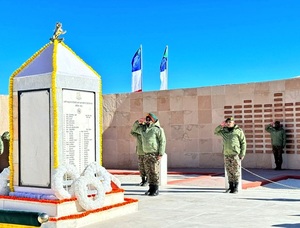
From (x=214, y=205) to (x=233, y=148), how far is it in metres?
1.84

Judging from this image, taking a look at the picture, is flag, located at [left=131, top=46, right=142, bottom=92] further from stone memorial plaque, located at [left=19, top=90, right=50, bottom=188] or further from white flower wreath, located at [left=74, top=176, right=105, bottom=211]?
white flower wreath, located at [left=74, top=176, right=105, bottom=211]

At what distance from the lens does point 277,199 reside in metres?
8.51

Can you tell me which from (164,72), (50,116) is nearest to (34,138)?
(50,116)

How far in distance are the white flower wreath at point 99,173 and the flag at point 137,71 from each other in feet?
44.2

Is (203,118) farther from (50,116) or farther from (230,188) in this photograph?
(50,116)

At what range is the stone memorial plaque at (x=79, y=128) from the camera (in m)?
6.60

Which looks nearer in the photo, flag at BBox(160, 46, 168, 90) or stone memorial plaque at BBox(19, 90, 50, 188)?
stone memorial plaque at BBox(19, 90, 50, 188)

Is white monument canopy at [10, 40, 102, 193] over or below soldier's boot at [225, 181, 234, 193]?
over

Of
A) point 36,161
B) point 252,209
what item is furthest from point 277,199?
point 36,161

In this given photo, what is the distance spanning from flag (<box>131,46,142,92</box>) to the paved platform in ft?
29.9

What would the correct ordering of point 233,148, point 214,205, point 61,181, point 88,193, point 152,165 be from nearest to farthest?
1. point 61,181
2. point 88,193
3. point 214,205
4. point 152,165
5. point 233,148

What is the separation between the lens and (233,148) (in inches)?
368

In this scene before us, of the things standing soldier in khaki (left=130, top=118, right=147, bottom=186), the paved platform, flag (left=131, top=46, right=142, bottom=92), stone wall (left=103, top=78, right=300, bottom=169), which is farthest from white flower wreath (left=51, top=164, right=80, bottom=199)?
flag (left=131, top=46, right=142, bottom=92)

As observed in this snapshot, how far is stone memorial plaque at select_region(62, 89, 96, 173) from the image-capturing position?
6.60 metres
